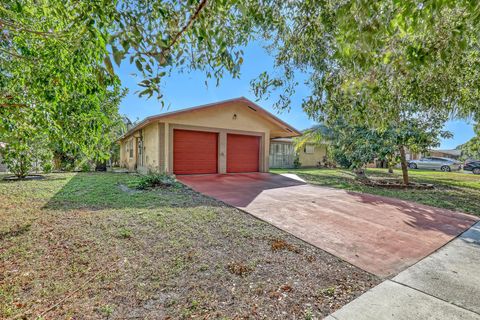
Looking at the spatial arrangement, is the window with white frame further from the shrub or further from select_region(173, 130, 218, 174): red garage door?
the shrub

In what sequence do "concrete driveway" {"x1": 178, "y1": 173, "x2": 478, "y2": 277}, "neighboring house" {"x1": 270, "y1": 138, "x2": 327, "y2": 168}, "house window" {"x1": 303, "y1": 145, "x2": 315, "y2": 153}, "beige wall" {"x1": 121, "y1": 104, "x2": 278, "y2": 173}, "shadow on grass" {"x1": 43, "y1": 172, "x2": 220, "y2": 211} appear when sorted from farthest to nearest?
"house window" {"x1": 303, "y1": 145, "x2": 315, "y2": 153} → "neighboring house" {"x1": 270, "y1": 138, "x2": 327, "y2": 168} → "beige wall" {"x1": 121, "y1": 104, "x2": 278, "y2": 173} → "shadow on grass" {"x1": 43, "y1": 172, "x2": 220, "y2": 211} → "concrete driveway" {"x1": 178, "y1": 173, "x2": 478, "y2": 277}

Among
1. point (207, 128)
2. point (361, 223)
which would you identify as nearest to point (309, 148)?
point (207, 128)

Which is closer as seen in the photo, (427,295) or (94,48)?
(427,295)

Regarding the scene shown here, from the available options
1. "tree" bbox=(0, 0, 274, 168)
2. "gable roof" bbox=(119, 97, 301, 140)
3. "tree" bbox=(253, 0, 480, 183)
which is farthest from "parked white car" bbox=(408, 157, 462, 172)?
"tree" bbox=(0, 0, 274, 168)

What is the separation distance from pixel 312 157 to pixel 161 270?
23.4m

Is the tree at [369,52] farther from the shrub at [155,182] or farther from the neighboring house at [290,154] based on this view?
the neighboring house at [290,154]

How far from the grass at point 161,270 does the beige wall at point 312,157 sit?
19612mm

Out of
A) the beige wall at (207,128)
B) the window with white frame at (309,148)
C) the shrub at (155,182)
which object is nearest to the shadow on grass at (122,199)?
the shrub at (155,182)

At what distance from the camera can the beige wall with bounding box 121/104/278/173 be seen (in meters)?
11.2

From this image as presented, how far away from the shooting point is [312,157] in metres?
24.7

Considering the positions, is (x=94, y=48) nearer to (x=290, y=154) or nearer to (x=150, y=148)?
(x=150, y=148)

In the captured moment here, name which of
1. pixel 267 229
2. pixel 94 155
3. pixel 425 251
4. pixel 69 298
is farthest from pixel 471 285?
pixel 94 155

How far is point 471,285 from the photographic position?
2848 millimetres

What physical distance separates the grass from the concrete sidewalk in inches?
7.5
